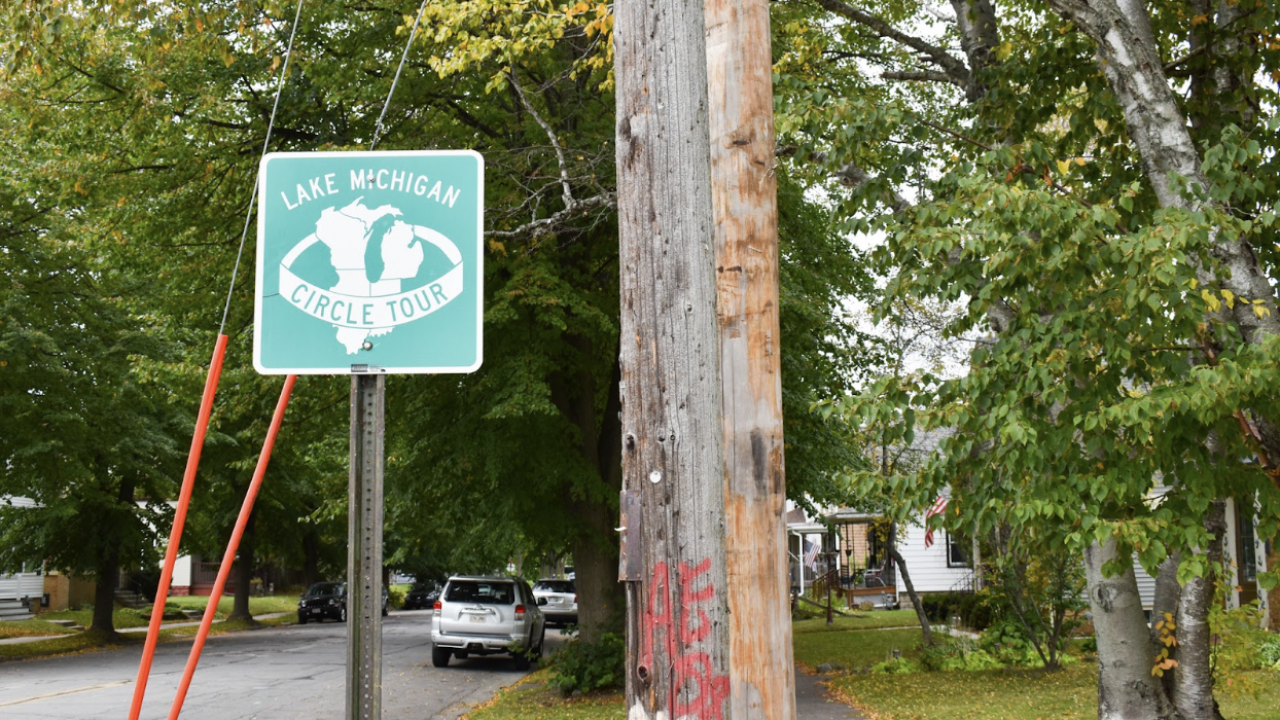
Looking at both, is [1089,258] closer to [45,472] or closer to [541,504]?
[541,504]

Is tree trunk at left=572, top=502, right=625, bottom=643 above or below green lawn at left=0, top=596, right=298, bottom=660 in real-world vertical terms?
above

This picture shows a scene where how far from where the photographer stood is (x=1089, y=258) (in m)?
7.31

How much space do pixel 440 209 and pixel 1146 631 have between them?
357 inches

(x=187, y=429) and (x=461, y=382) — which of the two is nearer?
(x=461, y=382)

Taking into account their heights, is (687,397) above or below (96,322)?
below

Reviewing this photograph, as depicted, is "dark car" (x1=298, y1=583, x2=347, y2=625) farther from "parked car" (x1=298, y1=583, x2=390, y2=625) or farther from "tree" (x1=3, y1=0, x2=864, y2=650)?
"tree" (x1=3, y1=0, x2=864, y2=650)

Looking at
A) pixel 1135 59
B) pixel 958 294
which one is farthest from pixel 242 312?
pixel 1135 59

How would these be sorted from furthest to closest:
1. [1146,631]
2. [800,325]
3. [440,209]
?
1. [800,325]
2. [1146,631]
3. [440,209]

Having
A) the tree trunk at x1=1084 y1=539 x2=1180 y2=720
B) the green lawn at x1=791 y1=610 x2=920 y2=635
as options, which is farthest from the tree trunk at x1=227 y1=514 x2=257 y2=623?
the tree trunk at x1=1084 y1=539 x2=1180 y2=720

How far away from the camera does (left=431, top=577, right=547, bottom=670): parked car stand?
20812 millimetres

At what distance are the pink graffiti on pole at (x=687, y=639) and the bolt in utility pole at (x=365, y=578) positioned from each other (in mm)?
784

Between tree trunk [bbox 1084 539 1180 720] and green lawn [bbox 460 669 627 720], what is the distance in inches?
216

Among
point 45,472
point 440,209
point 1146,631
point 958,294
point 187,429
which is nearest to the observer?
point 440,209

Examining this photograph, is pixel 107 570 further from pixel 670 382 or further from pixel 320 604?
pixel 670 382
